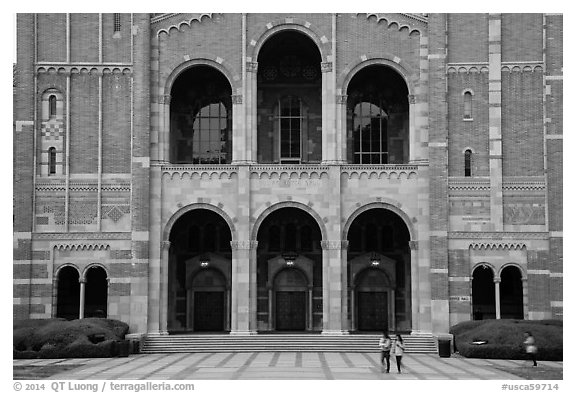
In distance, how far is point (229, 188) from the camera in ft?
163

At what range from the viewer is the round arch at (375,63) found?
49781mm

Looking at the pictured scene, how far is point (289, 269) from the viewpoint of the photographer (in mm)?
54875

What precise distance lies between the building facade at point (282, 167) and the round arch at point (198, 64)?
0.23 ft

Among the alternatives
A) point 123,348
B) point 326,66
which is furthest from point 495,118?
point 123,348

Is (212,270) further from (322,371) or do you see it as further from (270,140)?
(322,371)

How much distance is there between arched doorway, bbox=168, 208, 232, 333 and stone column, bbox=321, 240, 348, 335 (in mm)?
7072

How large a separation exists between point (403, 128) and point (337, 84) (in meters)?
6.28

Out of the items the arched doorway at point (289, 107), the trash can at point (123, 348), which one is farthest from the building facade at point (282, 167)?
the arched doorway at point (289, 107)

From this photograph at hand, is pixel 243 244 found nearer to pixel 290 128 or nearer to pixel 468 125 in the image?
pixel 290 128

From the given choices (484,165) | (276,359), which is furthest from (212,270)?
(484,165)

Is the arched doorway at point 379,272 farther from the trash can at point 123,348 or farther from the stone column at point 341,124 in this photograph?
the trash can at point 123,348

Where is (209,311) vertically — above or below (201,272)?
below

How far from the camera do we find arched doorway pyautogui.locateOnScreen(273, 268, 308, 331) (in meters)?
54.4

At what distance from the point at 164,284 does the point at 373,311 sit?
11.8 m
